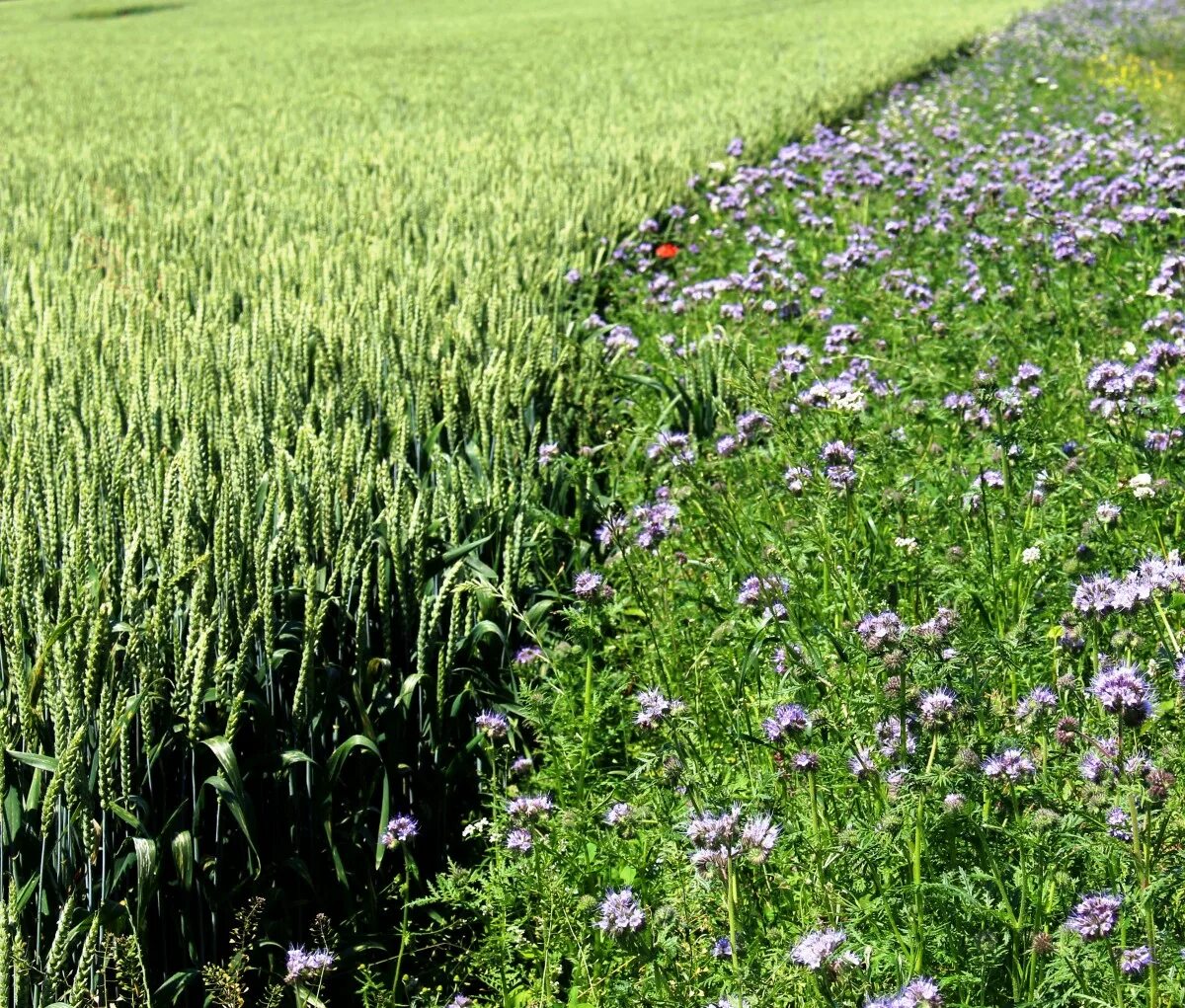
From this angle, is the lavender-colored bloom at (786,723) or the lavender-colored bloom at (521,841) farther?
the lavender-colored bloom at (521,841)

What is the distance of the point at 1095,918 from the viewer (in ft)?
5.21

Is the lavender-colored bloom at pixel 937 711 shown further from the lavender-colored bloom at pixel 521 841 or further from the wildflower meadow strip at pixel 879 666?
the lavender-colored bloom at pixel 521 841

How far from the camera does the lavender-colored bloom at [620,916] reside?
1724 millimetres

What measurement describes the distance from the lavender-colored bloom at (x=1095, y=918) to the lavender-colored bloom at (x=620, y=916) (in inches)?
22.1

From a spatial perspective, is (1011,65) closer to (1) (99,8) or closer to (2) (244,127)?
(2) (244,127)

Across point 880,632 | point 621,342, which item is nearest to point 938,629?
point 880,632

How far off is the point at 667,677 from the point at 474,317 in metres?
1.85

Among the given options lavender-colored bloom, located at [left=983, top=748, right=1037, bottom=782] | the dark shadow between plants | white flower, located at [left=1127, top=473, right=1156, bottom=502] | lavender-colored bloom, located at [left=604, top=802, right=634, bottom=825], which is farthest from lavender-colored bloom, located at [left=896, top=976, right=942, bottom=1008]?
the dark shadow between plants

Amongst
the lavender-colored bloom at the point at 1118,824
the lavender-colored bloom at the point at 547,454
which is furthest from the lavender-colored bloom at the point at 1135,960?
the lavender-colored bloom at the point at 547,454

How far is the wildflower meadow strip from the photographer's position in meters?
1.77

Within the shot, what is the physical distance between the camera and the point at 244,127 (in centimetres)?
1114

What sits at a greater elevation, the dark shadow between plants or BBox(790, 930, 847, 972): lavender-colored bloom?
the dark shadow between plants

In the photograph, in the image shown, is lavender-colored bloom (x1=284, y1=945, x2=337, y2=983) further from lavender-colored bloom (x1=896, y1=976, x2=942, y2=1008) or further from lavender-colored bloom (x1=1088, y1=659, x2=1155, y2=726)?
lavender-colored bloom (x1=1088, y1=659, x2=1155, y2=726)

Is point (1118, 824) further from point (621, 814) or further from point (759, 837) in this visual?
point (621, 814)
